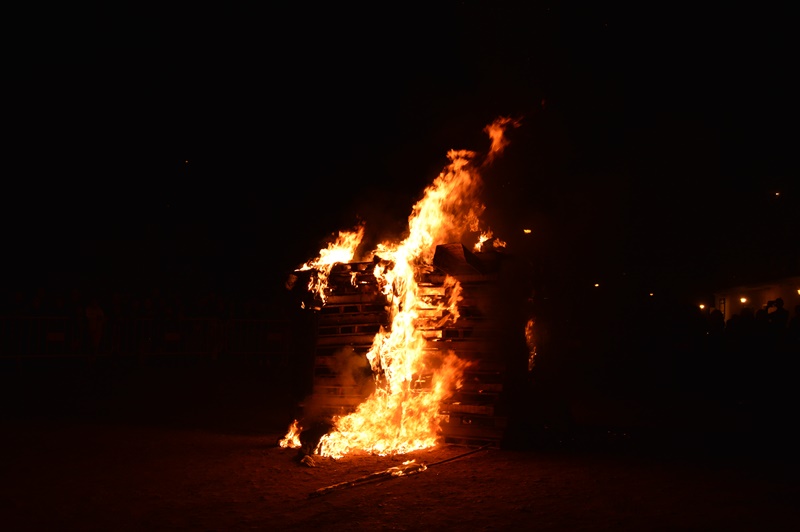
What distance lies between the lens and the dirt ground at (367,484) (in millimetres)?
5367

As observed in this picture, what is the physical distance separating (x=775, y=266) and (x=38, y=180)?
2824 cm

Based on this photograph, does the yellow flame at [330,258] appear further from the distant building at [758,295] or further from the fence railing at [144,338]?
the distant building at [758,295]

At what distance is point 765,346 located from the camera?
13977mm

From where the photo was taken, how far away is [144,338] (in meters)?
16.9

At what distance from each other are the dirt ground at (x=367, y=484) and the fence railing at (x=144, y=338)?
524cm

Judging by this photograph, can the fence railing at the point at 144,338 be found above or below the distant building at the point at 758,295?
below

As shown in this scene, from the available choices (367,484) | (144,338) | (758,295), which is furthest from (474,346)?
(758,295)

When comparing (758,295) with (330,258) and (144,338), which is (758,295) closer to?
(330,258)

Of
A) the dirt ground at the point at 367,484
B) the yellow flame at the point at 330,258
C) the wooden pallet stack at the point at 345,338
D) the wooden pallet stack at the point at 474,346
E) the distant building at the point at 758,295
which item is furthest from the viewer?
the distant building at the point at 758,295

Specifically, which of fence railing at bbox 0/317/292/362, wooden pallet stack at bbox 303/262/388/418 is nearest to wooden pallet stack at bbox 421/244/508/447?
wooden pallet stack at bbox 303/262/388/418

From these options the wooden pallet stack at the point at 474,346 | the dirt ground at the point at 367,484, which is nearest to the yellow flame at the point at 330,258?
the wooden pallet stack at the point at 474,346

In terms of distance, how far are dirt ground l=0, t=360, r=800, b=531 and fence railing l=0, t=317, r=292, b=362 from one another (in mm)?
5241

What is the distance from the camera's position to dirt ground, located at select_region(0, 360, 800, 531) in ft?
17.6

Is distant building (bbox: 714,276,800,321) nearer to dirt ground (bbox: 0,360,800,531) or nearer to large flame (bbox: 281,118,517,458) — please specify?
dirt ground (bbox: 0,360,800,531)
